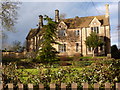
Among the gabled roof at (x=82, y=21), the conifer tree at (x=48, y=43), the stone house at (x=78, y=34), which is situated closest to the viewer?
the conifer tree at (x=48, y=43)

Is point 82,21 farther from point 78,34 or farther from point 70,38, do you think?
point 70,38

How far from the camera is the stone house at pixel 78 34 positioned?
2958cm

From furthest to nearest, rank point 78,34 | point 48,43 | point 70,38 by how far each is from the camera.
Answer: point 70,38 → point 78,34 → point 48,43

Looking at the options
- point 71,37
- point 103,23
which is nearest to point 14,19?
point 71,37

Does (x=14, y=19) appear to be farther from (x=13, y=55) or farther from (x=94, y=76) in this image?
(x=94, y=76)

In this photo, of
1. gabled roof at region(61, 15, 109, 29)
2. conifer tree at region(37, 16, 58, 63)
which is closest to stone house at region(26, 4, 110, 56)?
gabled roof at region(61, 15, 109, 29)

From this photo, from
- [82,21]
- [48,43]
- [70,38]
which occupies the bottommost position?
[48,43]

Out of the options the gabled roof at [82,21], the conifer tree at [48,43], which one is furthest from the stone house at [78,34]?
the conifer tree at [48,43]

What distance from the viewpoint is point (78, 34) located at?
31.7 m

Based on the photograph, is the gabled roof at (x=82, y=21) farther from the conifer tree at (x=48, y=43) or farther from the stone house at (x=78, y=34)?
the conifer tree at (x=48, y=43)

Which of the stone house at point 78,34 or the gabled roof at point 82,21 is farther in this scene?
the gabled roof at point 82,21

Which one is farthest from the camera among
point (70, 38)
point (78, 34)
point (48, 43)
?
point (70, 38)

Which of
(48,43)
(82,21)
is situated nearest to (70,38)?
(82,21)

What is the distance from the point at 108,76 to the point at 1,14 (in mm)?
19530
